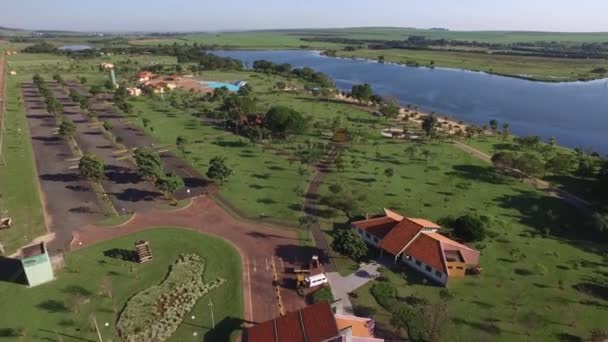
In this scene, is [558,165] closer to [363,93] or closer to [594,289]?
[594,289]

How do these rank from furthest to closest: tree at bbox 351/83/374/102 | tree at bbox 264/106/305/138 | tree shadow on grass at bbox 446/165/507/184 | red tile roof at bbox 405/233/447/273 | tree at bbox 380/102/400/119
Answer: tree at bbox 351/83/374/102, tree at bbox 380/102/400/119, tree at bbox 264/106/305/138, tree shadow on grass at bbox 446/165/507/184, red tile roof at bbox 405/233/447/273

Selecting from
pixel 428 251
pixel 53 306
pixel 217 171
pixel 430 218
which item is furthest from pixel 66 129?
pixel 428 251

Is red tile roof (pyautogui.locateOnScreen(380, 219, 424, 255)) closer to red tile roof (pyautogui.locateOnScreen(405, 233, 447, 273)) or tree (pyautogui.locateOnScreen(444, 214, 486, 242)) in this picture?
red tile roof (pyautogui.locateOnScreen(405, 233, 447, 273))

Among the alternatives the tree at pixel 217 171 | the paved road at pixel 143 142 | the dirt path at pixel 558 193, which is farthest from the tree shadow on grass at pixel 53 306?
the dirt path at pixel 558 193

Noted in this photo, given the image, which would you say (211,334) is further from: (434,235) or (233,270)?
(434,235)

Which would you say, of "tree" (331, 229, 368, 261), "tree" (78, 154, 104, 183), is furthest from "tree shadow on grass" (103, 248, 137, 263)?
"tree" (331, 229, 368, 261)

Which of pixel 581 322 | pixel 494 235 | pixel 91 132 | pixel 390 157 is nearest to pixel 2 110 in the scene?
pixel 91 132
